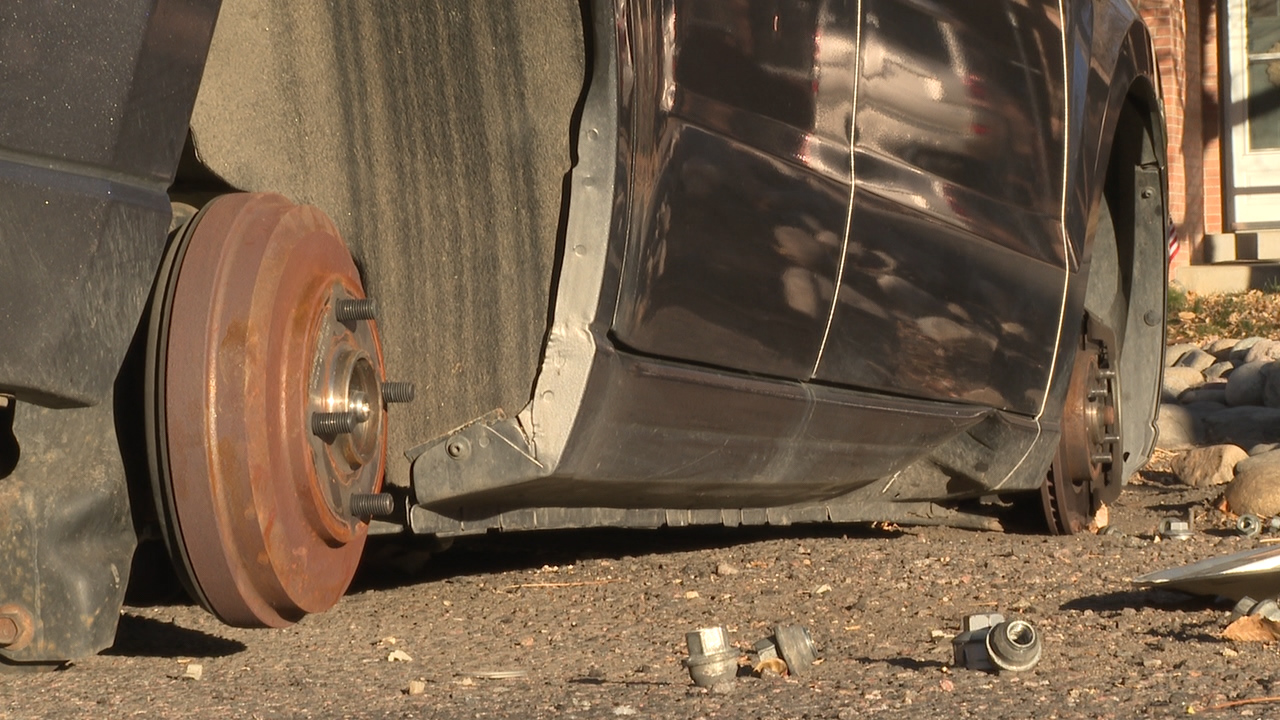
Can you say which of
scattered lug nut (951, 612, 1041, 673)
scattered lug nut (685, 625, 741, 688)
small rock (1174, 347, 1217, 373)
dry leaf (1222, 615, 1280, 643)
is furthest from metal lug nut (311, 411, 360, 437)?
small rock (1174, 347, 1217, 373)

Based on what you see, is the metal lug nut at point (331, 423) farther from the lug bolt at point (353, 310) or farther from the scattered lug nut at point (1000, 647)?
the scattered lug nut at point (1000, 647)

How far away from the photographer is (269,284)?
234 centimetres

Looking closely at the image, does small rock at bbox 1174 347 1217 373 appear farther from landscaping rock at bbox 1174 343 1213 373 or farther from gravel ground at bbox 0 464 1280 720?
gravel ground at bbox 0 464 1280 720

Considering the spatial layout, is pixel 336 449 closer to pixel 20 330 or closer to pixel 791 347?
pixel 20 330

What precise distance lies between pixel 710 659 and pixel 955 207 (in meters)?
1.41

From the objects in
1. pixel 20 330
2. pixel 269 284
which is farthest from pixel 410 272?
pixel 20 330

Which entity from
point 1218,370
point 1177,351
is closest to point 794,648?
point 1218,370

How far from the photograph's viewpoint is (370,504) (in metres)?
2.59

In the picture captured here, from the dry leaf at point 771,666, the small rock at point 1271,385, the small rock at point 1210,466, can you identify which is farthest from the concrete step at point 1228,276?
the dry leaf at point 771,666

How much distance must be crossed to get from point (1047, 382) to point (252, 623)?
2.39 meters

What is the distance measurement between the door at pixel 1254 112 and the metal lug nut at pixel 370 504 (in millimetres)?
11644

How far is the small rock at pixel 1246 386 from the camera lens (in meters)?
8.52

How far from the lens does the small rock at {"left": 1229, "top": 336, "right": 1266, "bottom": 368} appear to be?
9875 millimetres

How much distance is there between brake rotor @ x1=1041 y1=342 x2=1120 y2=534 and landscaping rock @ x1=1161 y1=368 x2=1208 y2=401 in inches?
175
